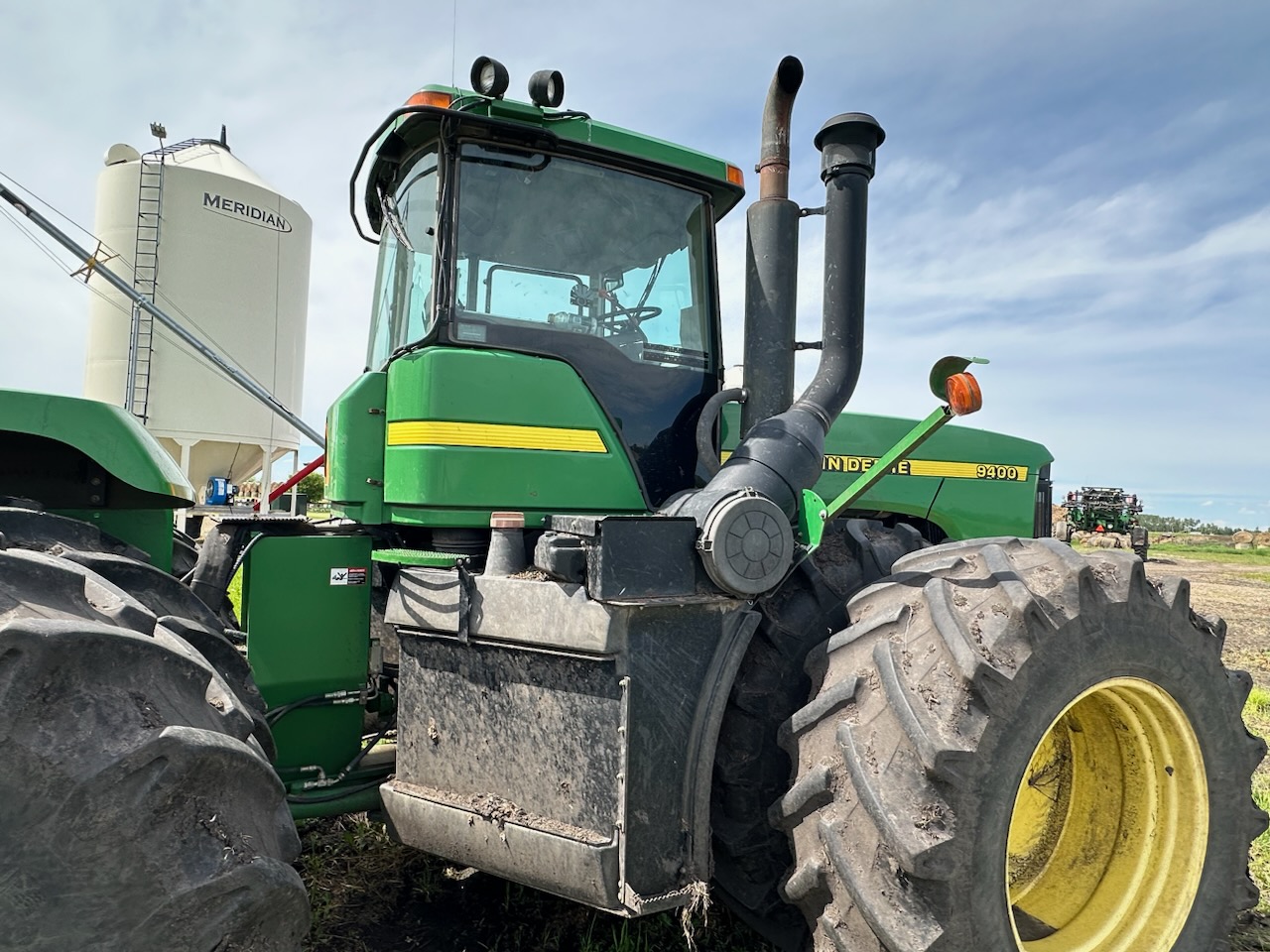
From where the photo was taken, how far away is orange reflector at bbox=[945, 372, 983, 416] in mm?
2576

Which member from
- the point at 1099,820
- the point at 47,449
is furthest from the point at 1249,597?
the point at 47,449

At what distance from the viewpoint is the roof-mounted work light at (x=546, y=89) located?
2928 millimetres

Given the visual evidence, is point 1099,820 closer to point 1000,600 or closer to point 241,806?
point 1000,600

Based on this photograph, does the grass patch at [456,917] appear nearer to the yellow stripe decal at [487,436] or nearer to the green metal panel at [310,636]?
the green metal panel at [310,636]

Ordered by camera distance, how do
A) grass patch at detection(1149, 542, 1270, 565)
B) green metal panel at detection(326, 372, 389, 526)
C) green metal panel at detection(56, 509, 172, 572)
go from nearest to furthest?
green metal panel at detection(326, 372, 389, 526) < green metal panel at detection(56, 509, 172, 572) < grass patch at detection(1149, 542, 1270, 565)

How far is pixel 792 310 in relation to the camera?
3205mm

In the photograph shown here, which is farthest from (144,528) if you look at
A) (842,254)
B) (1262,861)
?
(1262,861)

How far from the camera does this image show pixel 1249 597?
17.5m

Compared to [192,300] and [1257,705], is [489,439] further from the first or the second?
[192,300]

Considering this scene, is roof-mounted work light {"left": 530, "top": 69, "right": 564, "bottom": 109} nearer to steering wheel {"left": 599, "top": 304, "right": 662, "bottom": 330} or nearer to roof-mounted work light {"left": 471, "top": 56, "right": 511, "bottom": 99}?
roof-mounted work light {"left": 471, "top": 56, "right": 511, "bottom": 99}

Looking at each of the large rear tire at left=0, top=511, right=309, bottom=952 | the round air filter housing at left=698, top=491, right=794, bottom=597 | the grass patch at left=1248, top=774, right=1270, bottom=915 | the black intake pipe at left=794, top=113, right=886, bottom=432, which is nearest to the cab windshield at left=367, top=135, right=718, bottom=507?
the black intake pipe at left=794, top=113, right=886, bottom=432

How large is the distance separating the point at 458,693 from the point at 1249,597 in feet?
63.5

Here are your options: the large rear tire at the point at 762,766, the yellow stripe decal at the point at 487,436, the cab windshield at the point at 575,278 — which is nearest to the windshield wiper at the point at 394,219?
the cab windshield at the point at 575,278

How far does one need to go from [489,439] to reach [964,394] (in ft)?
4.76
